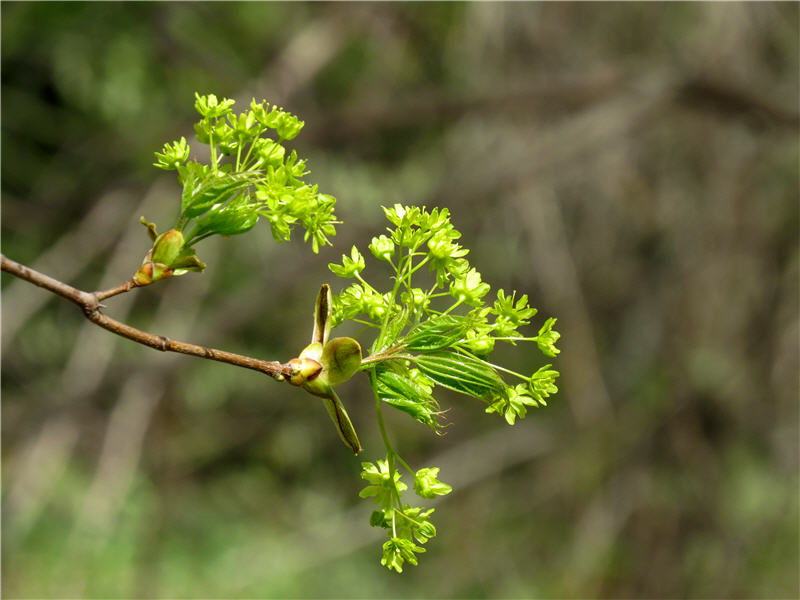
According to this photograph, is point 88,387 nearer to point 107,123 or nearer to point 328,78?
point 107,123

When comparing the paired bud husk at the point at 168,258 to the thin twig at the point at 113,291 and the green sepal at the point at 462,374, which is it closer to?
the thin twig at the point at 113,291

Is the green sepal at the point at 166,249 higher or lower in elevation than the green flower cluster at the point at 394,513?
higher

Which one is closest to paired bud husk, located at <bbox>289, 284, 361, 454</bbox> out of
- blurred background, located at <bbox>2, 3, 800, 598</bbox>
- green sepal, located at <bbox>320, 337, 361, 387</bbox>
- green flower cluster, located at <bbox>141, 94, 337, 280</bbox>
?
green sepal, located at <bbox>320, 337, 361, 387</bbox>

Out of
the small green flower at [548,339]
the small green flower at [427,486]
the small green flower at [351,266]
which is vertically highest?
the small green flower at [351,266]

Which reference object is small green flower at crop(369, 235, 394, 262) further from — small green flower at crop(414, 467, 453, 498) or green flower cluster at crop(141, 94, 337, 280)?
small green flower at crop(414, 467, 453, 498)

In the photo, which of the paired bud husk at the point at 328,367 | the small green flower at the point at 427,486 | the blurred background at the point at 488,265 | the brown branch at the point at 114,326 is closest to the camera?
the brown branch at the point at 114,326

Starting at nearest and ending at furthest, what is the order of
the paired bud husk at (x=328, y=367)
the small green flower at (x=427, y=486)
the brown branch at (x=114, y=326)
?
the brown branch at (x=114, y=326) < the paired bud husk at (x=328, y=367) < the small green flower at (x=427, y=486)

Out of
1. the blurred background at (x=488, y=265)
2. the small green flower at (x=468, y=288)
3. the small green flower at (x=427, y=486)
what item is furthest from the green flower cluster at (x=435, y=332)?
the blurred background at (x=488, y=265)
